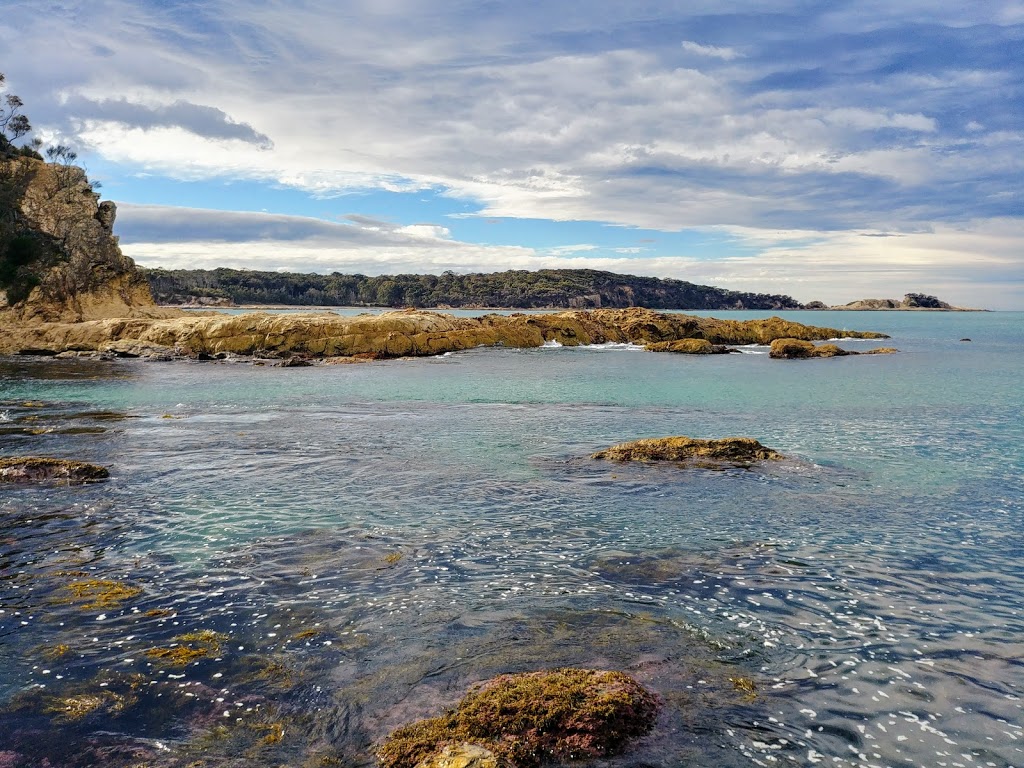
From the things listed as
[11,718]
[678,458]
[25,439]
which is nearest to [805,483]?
[678,458]

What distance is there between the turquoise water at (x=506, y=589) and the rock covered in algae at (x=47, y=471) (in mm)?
797

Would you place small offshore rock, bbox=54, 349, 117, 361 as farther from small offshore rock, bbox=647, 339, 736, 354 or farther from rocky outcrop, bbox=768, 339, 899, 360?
rocky outcrop, bbox=768, 339, 899, 360

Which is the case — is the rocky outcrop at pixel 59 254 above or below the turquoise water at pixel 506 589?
above

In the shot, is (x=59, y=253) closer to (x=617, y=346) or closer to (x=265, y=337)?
(x=265, y=337)

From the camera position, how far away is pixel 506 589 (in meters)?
10.4

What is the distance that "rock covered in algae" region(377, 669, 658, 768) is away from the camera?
6.11 meters

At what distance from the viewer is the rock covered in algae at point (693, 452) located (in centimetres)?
1972

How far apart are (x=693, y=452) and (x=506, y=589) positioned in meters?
11.2

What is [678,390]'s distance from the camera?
39.6m

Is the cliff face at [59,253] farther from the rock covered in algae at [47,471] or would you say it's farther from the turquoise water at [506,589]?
the rock covered in algae at [47,471]

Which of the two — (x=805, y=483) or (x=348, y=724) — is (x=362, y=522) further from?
(x=805, y=483)

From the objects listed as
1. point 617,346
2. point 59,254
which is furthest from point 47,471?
point 617,346

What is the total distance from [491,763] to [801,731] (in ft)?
10.9

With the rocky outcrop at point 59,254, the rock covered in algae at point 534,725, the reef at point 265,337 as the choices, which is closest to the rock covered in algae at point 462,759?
the rock covered in algae at point 534,725
